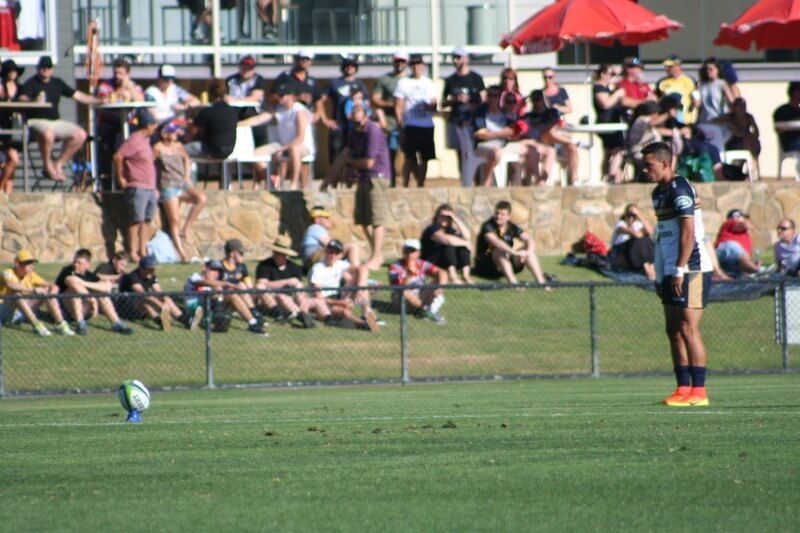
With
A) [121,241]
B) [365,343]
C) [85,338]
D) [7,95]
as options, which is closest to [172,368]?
[85,338]

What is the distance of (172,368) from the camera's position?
1781cm

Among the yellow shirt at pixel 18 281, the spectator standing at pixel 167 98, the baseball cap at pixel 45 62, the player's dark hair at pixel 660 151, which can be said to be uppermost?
the baseball cap at pixel 45 62

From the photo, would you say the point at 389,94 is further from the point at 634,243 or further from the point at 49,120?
the point at 49,120

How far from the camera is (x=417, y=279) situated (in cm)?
2025

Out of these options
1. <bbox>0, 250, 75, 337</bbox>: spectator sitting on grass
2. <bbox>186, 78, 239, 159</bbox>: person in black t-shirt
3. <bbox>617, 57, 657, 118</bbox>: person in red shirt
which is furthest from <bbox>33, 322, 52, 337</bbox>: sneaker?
<bbox>617, 57, 657, 118</bbox>: person in red shirt

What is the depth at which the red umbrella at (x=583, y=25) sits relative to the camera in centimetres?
2264

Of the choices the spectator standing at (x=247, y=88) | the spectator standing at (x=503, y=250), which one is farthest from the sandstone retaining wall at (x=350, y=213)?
the spectator standing at (x=247, y=88)

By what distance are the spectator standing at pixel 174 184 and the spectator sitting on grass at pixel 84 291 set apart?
2.00 metres

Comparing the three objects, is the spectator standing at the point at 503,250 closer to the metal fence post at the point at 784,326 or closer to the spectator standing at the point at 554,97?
the spectator standing at the point at 554,97

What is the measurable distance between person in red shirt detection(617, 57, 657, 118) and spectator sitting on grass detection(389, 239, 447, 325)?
4.57 meters

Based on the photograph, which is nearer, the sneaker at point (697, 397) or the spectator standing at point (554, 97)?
the sneaker at point (697, 397)

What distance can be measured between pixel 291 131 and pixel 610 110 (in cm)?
514

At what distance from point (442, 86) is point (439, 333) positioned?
7.41 m

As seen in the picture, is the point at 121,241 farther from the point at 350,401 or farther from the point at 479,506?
the point at 479,506
